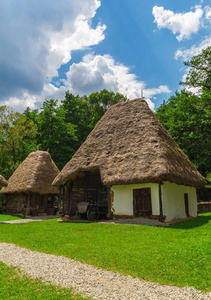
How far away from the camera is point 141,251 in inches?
286

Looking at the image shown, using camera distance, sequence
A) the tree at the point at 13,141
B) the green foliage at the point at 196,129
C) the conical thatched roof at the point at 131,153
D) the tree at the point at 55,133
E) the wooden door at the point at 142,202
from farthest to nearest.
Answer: the tree at the point at 55,133
the tree at the point at 13,141
the green foliage at the point at 196,129
the wooden door at the point at 142,202
the conical thatched roof at the point at 131,153

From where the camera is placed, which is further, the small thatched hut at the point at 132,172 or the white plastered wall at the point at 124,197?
the white plastered wall at the point at 124,197

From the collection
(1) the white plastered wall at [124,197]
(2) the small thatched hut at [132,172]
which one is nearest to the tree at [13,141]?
(2) the small thatched hut at [132,172]

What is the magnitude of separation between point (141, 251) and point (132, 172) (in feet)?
23.9

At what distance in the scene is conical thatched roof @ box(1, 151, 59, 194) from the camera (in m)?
22.0

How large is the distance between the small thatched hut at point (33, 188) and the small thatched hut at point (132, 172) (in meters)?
4.57

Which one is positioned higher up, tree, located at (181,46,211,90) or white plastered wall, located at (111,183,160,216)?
tree, located at (181,46,211,90)

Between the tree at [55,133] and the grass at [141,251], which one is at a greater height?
the tree at [55,133]

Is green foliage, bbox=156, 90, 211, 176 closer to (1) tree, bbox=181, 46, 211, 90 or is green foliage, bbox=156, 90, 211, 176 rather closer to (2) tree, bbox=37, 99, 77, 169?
(1) tree, bbox=181, 46, 211, 90

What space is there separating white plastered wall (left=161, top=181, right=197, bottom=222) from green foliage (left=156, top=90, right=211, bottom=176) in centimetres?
722

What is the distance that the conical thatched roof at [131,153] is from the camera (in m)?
13.9

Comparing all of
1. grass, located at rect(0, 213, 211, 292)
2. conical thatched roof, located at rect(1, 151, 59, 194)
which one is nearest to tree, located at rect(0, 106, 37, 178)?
conical thatched roof, located at rect(1, 151, 59, 194)

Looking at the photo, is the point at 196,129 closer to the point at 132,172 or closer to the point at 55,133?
the point at 132,172

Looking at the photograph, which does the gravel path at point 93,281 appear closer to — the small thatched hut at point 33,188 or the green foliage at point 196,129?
the small thatched hut at point 33,188
